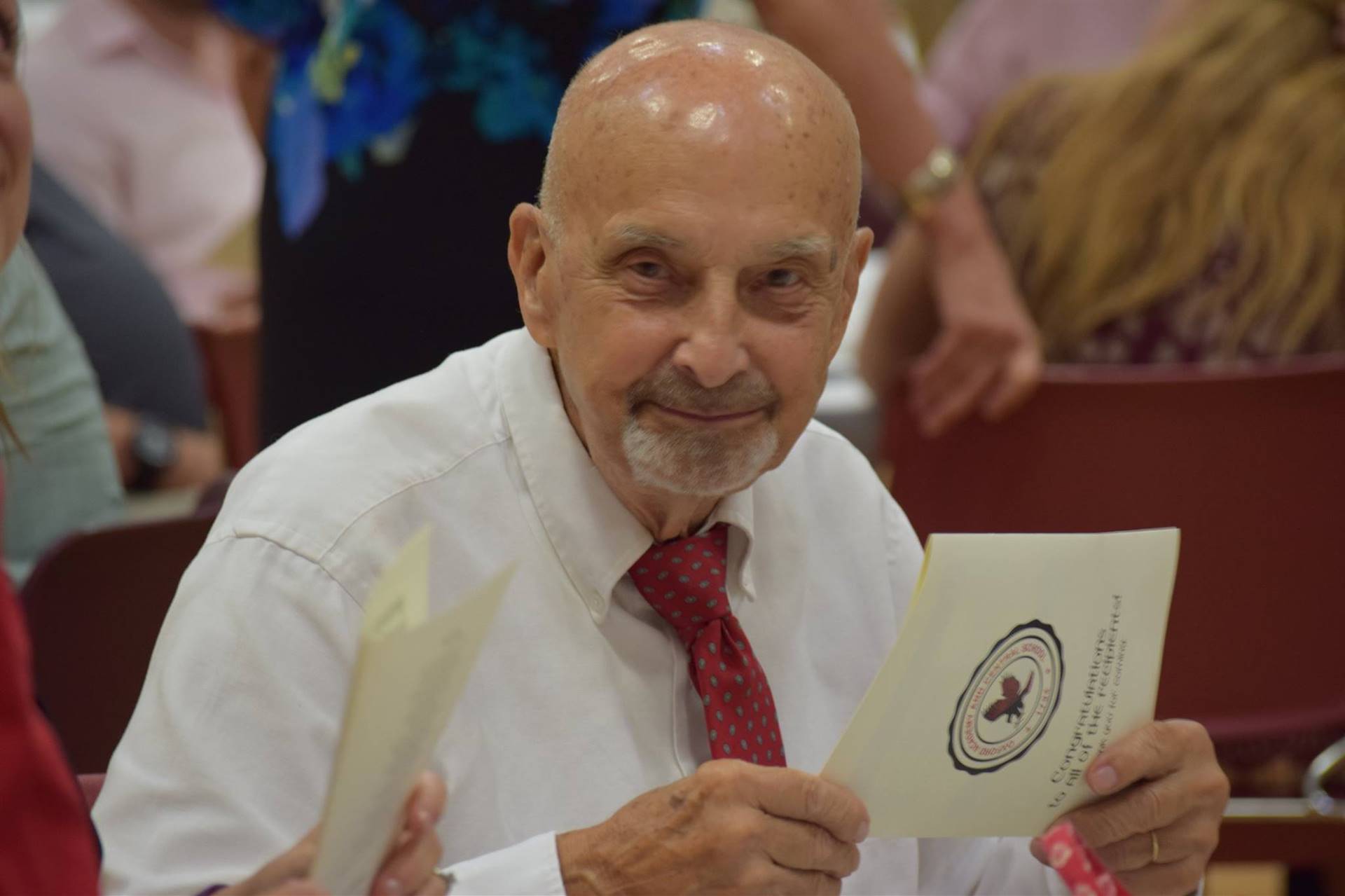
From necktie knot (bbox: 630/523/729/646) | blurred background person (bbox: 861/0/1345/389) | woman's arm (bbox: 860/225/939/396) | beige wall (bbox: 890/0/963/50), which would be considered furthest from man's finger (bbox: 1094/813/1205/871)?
beige wall (bbox: 890/0/963/50)

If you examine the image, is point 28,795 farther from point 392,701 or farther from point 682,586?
point 682,586

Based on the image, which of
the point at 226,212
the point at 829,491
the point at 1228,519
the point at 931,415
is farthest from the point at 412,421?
the point at 226,212

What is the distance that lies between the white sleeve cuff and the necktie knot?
Result: 0.86 ft

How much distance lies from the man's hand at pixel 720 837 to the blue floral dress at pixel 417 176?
97 cm

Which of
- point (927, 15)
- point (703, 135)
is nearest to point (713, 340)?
point (703, 135)

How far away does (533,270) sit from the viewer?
1.50m

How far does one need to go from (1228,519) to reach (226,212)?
128 inches

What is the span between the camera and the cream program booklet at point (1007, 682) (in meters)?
1.25

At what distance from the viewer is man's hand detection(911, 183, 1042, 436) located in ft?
7.58

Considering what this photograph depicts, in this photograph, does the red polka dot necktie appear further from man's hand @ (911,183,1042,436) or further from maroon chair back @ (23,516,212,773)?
man's hand @ (911,183,1042,436)

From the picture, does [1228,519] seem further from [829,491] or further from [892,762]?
[892,762]

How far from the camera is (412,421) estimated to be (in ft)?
4.88

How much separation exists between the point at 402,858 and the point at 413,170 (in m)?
1.19

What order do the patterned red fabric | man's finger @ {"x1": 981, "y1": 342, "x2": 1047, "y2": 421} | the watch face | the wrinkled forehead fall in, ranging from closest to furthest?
the patterned red fabric < the wrinkled forehead < man's finger @ {"x1": 981, "y1": 342, "x2": 1047, "y2": 421} < the watch face
